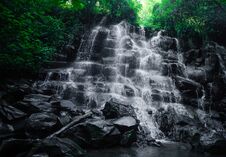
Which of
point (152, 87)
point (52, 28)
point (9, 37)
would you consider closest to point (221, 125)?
point (152, 87)

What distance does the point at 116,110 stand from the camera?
28.6 feet

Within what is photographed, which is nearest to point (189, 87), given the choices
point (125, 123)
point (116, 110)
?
point (116, 110)

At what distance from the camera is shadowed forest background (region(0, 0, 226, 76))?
36.6ft

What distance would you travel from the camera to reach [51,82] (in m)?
12.4

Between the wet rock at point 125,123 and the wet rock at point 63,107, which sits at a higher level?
the wet rock at point 63,107

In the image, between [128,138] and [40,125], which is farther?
[128,138]

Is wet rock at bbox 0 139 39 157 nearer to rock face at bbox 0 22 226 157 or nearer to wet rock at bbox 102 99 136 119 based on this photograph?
rock face at bbox 0 22 226 157

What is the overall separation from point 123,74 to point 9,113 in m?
8.36

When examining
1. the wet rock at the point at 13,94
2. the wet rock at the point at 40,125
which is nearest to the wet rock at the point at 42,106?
the wet rock at the point at 40,125

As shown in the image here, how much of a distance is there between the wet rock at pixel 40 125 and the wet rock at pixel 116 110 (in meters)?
2.30

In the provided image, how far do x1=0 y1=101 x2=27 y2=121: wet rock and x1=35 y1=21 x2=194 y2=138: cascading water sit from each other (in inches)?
154

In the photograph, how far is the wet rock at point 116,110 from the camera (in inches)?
340

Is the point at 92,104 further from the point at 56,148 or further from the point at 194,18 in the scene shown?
the point at 194,18

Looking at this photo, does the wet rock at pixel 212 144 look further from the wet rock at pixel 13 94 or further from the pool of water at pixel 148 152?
the wet rock at pixel 13 94
